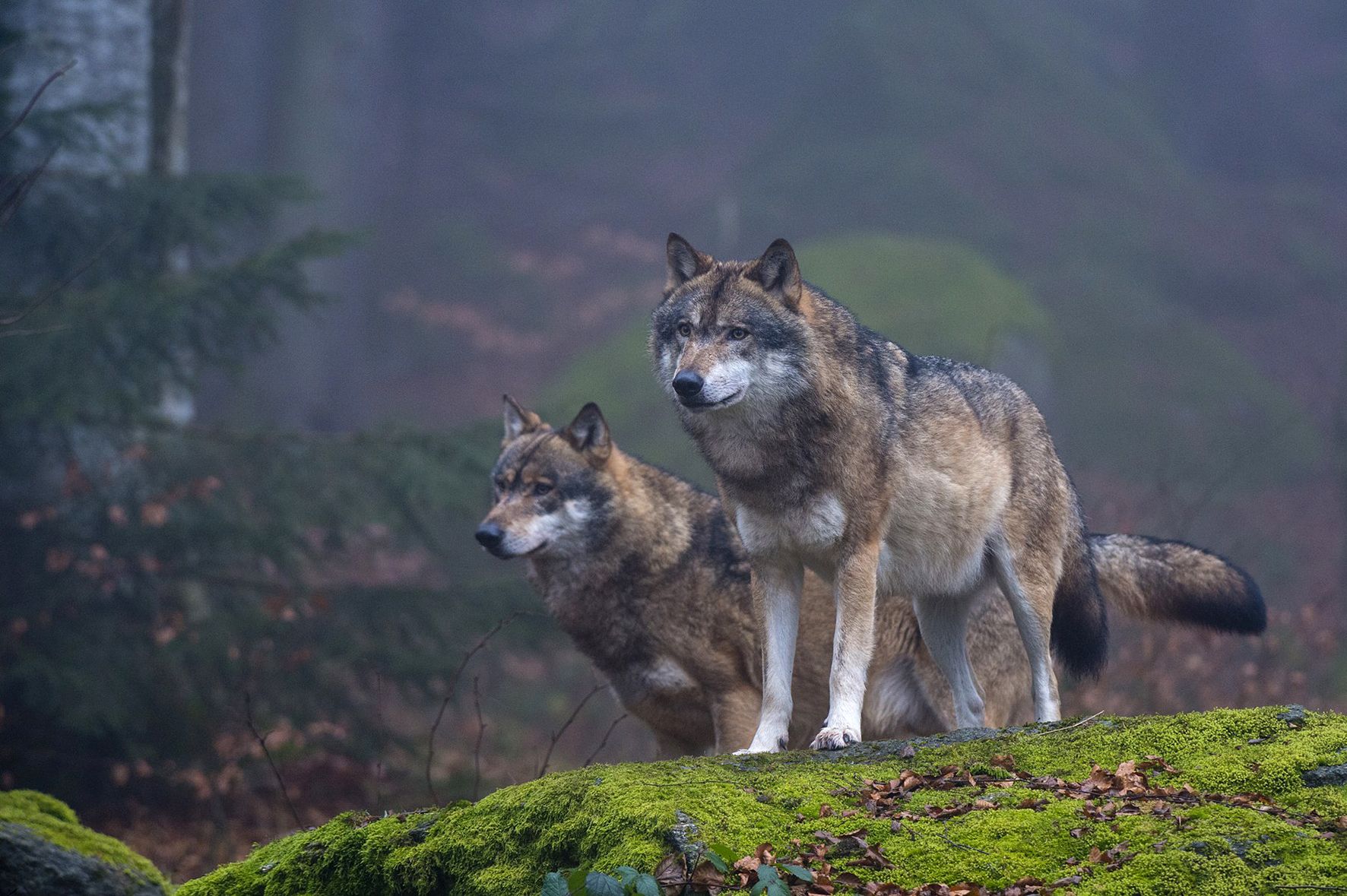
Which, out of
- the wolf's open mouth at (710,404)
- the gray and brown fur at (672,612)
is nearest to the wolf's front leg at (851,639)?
the wolf's open mouth at (710,404)

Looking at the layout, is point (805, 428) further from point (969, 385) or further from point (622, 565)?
point (622, 565)

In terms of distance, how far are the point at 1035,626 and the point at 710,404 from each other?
2.19 m

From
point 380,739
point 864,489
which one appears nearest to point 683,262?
point 864,489

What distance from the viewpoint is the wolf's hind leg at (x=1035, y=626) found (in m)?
6.16

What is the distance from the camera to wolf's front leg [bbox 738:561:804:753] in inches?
218

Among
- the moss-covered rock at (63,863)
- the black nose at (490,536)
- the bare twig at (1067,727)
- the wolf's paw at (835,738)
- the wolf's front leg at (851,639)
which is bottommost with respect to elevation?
the moss-covered rock at (63,863)

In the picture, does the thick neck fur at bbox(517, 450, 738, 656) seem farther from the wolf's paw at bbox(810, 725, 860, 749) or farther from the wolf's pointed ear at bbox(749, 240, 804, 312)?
the wolf's paw at bbox(810, 725, 860, 749)

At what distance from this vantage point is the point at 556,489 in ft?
24.7

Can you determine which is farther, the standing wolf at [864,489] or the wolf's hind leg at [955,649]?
the wolf's hind leg at [955,649]

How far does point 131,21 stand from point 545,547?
8.11m

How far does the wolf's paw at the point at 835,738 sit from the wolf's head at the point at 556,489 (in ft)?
8.94

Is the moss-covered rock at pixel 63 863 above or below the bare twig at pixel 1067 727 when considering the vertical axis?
below

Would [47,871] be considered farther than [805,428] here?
No

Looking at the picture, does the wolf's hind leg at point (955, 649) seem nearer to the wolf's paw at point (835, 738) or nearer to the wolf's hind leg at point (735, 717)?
the wolf's hind leg at point (735, 717)
